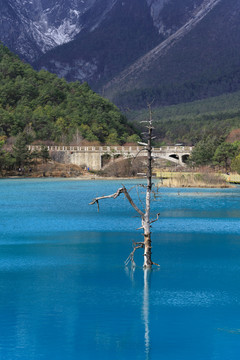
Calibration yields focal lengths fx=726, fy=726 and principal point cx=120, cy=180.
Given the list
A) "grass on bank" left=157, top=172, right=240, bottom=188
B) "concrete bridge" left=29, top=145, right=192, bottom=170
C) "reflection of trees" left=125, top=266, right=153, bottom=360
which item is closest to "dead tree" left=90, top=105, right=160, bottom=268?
"reflection of trees" left=125, top=266, right=153, bottom=360

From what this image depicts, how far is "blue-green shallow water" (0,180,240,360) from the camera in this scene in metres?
21.4

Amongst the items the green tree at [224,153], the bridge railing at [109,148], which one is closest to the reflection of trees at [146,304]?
the green tree at [224,153]

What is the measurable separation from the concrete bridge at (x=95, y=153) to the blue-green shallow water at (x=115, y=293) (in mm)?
95088

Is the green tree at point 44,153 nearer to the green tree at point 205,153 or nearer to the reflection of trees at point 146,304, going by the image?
the green tree at point 205,153

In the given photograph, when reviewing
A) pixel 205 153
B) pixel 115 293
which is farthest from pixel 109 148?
pixel 115 293

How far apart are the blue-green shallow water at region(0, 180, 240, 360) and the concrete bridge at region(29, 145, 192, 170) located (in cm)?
9509

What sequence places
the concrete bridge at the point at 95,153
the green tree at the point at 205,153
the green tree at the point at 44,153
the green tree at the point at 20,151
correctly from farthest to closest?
1. the concrete bridge at the point at 95,153
2. the green tree at the point at 44,153
3. the green tree at the point at 20,151
4. the green tree at the point at 205,153

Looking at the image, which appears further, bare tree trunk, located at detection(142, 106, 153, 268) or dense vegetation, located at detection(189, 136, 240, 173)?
dense vegetation, located at detection(189, 136, 240, 173)

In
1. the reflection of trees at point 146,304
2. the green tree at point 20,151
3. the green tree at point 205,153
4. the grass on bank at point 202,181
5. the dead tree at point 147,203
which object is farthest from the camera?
the green tree at point 20,151

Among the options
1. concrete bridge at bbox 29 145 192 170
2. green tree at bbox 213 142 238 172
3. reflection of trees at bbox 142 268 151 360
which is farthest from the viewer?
concrete bridge at bbox 29 145 192 170

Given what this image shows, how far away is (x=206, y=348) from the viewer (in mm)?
21094

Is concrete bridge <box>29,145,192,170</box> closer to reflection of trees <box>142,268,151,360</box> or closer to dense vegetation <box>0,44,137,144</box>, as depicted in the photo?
dense vegetation <box>0,44,137,144</box>

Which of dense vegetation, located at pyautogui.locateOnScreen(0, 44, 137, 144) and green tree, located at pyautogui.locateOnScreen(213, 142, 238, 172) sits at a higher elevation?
dense vegetation, located at pyautogui.locateOnScreen(0, 44, 137, 144)

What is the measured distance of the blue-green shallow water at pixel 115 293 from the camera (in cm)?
2136
